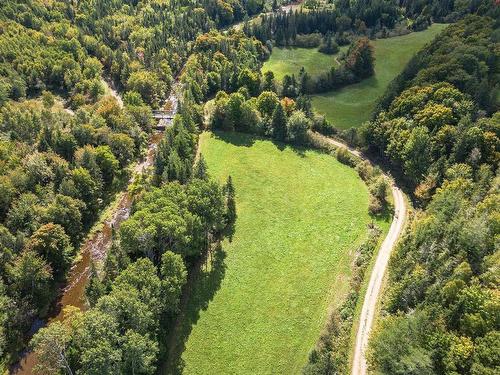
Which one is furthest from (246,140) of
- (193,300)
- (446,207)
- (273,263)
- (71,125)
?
(446,207)

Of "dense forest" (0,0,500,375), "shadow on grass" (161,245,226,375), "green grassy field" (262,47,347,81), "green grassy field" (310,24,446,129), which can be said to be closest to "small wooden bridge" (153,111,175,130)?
"dense forest" (0,0,500,375)

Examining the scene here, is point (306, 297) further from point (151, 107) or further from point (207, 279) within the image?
point (151, 107)

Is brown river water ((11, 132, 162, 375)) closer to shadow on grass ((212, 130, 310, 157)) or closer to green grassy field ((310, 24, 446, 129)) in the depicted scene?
shadow on grass ((212, 130, 310, 157))

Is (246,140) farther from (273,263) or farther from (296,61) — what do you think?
(296,61)

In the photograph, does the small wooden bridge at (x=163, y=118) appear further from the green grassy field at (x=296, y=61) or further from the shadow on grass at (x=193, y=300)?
the shadow on grass at (x=193, y=300)

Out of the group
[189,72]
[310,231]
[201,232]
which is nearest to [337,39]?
[189,72]

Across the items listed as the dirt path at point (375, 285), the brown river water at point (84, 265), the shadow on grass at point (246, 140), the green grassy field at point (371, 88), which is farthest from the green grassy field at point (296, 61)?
the brown river water at point (84, 265)
